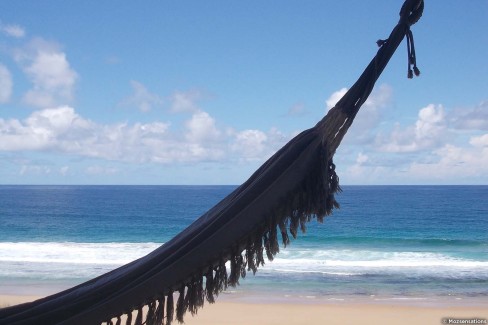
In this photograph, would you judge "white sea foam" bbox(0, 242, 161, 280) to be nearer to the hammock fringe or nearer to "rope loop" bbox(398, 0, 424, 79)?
the hammock fringe

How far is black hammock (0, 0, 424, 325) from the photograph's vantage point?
66.7 inches

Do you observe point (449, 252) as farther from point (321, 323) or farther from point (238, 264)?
point (238, 264)

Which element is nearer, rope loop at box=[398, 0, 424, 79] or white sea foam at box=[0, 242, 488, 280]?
rope loop at box=[398, 0, 424, 79]

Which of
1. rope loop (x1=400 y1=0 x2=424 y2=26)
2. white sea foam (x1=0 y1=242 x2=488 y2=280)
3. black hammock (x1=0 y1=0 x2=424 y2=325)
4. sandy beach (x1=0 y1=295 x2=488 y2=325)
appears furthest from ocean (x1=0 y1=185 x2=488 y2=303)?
rope loop (x1=400 y1=0 x2=424 y2=26)

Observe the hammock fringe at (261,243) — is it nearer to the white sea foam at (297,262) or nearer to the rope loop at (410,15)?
the rope loop at (410,15)

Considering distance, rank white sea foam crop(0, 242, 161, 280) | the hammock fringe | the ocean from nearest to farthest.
Answer: the hammock fringe, the ocean, white sea foam crop(0, 242, 161, 280)

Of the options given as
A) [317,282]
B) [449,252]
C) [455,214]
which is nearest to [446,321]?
[317,282]

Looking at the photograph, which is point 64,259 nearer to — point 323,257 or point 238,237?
point 323,257

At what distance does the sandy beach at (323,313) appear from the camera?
24.0ft

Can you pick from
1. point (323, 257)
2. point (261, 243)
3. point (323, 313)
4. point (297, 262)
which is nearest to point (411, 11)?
point (261, 243)

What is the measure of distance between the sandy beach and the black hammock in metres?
5.62

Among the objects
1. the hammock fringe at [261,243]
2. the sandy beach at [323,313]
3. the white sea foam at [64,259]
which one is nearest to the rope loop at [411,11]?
the hammock fringe at [261,243]

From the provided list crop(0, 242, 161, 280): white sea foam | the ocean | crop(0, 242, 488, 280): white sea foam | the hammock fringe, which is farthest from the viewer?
crop(0, 242, 488, 280): white sea foam

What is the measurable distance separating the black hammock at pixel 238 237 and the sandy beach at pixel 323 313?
562 centimetres
